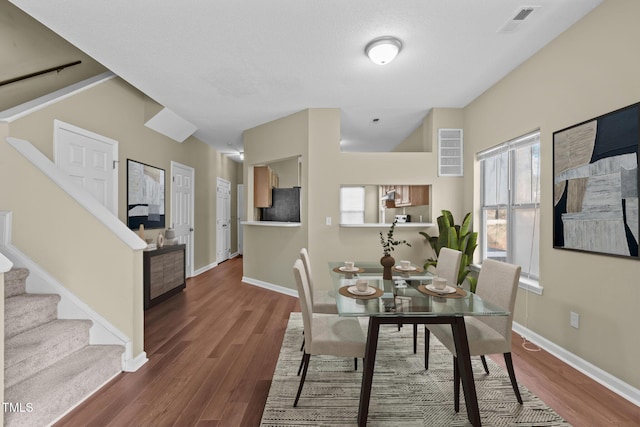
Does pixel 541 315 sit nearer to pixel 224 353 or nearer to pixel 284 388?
pixel 284 388

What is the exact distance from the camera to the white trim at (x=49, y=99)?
2545 mm

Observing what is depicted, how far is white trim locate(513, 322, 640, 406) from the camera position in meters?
1.96

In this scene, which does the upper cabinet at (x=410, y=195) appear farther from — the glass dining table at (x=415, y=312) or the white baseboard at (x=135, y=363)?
the white baseboard at (x=135, y=363)

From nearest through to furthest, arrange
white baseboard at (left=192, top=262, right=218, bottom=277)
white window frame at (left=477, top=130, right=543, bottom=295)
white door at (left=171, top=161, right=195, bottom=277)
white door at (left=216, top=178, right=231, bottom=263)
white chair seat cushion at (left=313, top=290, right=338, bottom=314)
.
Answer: white chair seat cushion at (left=313, top=290, right=338, bottom=314), white window frame at (left=477, top=130, right=543, bottom=295), white door at (left=171, top=161, right=195, bottom=277), white baseboard at (left=192, top=262, right=218, bottom=277), white door at (left=216, top=178, right=231, bottom=263)

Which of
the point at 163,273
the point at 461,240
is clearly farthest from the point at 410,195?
the point at 163,273

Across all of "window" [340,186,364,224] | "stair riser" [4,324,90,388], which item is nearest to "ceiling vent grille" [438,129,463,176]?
"window" [340,186,364,224]

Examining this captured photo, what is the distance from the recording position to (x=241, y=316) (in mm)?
3525

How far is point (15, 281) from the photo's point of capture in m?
2.27

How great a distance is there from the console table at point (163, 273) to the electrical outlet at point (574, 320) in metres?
4.46

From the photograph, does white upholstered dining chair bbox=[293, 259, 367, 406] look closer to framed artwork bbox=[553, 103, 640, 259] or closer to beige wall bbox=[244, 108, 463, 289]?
framed artwork bbox=[553, 103, 640, 259]

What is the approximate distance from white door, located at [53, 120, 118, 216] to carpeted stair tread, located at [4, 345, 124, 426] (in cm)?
193

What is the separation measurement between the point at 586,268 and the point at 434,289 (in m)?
1.36

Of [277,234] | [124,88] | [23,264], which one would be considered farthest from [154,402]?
[124,88]

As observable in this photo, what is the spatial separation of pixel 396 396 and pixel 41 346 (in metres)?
2.43
